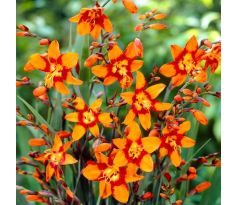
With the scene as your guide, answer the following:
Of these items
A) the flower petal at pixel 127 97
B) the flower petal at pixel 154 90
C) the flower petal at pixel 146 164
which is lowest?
the flower petal at pixel 146 164

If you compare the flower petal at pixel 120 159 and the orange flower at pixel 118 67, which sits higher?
the orange flower at pixel 118 67

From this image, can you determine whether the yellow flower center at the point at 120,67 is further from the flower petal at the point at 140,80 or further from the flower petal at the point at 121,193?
the flower petal at the point at 121,193

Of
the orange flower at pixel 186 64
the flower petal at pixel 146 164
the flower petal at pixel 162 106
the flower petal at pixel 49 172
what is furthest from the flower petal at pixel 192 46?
the flower petal at pixel 49 172

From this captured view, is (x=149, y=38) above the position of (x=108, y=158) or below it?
above

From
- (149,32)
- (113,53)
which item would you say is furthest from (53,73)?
(149,32)

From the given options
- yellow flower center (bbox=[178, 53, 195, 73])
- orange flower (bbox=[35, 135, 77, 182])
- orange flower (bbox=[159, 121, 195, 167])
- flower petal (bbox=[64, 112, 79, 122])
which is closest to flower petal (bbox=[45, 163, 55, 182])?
orange flower (bbox=[35, 135, 77, 182])

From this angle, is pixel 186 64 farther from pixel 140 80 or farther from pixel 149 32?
pixel 149 32
